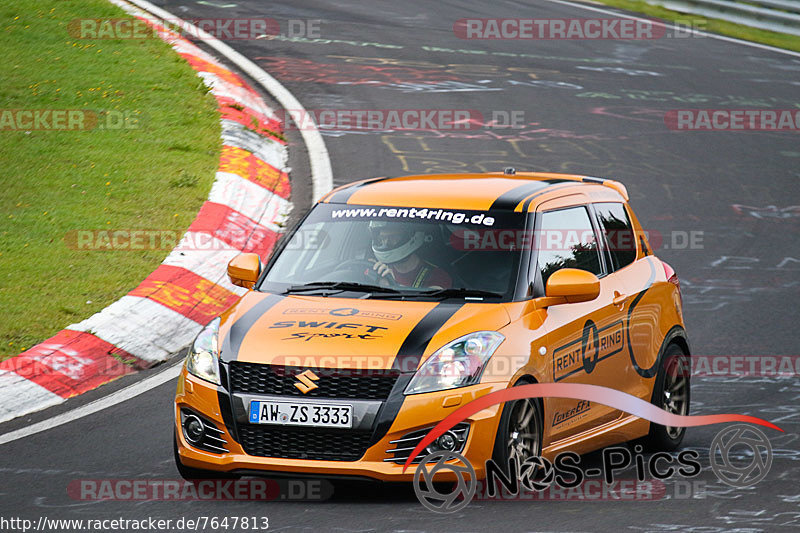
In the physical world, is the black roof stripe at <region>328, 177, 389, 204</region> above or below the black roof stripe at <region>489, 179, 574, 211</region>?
below

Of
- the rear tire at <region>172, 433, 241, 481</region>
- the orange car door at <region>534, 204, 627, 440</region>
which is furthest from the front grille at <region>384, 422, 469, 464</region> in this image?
the rear tire at <region>172, 433, 241, 481</region>

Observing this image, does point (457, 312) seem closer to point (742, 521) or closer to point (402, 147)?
point (742, 521)

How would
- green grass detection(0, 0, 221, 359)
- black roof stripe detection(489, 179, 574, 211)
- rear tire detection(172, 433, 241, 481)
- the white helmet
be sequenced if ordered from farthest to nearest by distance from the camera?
green grass detection(0, 0, 221, 359) → black roof stripe detection(489, 179, 574, 211) → the white helmet → rear tire detection(172, 433, 241, 481)

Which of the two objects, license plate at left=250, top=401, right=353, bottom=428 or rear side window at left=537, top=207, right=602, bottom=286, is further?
rear side window at left=537, top=207, right=602, bottom=286

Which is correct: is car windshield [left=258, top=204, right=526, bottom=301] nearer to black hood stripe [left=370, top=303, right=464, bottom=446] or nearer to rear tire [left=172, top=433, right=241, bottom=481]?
black hood stripe [left=370, top=303, right=464, bottom=446]

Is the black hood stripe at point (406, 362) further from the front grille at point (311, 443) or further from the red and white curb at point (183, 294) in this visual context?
the red and white curb at point (183, 294)

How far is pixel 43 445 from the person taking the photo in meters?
7.56

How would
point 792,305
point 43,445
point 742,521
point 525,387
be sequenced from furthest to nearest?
point 792,305 < point 43,445 < point 525,387 < point 742,521

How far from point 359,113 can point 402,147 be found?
154 centimetres

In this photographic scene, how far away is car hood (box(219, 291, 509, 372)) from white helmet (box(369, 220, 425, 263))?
0.49m

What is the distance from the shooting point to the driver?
7086 millimetres

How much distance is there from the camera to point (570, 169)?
1516 cm

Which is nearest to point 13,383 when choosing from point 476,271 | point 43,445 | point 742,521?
point 43,445

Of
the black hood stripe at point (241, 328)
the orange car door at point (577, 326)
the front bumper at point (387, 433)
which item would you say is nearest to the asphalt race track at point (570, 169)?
the front bumper at point (387, 433)
